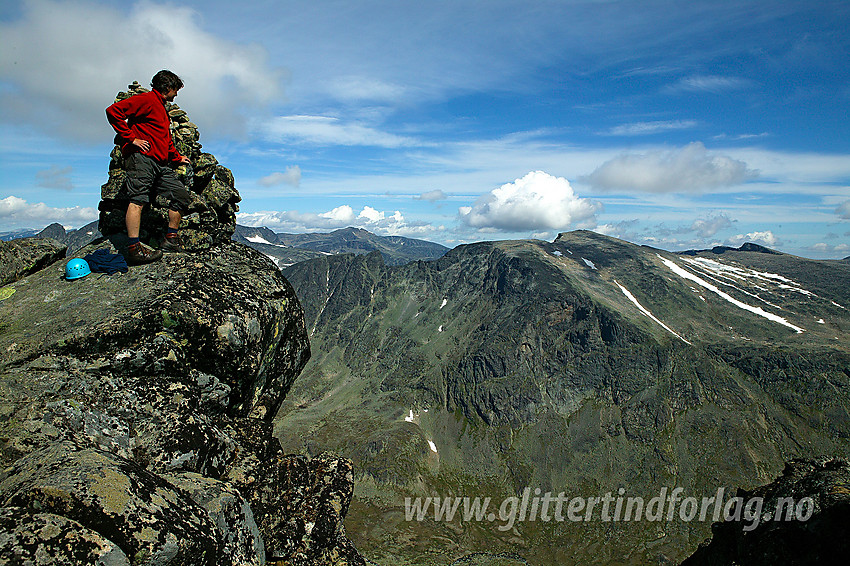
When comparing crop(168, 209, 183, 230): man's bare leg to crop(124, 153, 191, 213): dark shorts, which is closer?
crop(124, 153, 191, 213): dark shorts

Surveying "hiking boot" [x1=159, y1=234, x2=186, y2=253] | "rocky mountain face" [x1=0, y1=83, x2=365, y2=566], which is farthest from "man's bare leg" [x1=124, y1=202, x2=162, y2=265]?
"hiking boot" [x1=159, y1=234, x2=186, y2=253]

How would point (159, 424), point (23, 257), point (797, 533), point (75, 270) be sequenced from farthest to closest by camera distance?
point (797, 533), point (23, 257), point (75, 270), point (159, 424)

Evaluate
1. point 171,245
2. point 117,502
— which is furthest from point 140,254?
point 117,502

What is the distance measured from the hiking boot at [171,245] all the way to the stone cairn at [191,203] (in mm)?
342

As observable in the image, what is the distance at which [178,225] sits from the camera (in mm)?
14359

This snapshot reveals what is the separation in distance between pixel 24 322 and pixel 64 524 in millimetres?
7653

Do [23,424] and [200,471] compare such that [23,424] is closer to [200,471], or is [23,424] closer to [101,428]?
[101,428]

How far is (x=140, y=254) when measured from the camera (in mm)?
12938

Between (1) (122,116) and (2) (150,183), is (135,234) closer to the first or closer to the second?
(2) (150,183)

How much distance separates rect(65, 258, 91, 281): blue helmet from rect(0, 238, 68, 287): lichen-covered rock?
240 cm

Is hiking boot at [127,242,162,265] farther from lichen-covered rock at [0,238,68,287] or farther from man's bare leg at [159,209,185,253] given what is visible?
lichen-covered rock at [0,238,68,287]

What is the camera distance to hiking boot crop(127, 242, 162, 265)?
42.5 ft

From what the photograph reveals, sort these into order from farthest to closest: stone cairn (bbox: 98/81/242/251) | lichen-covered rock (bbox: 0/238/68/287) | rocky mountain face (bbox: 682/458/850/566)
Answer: rocky mountain face (bbox: 682/458/850/566), stone cairn (bbox: 98/81/242/251), lichen-covered rock (bbox: 0/238/68/287)

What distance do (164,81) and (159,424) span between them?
34.0 feet
